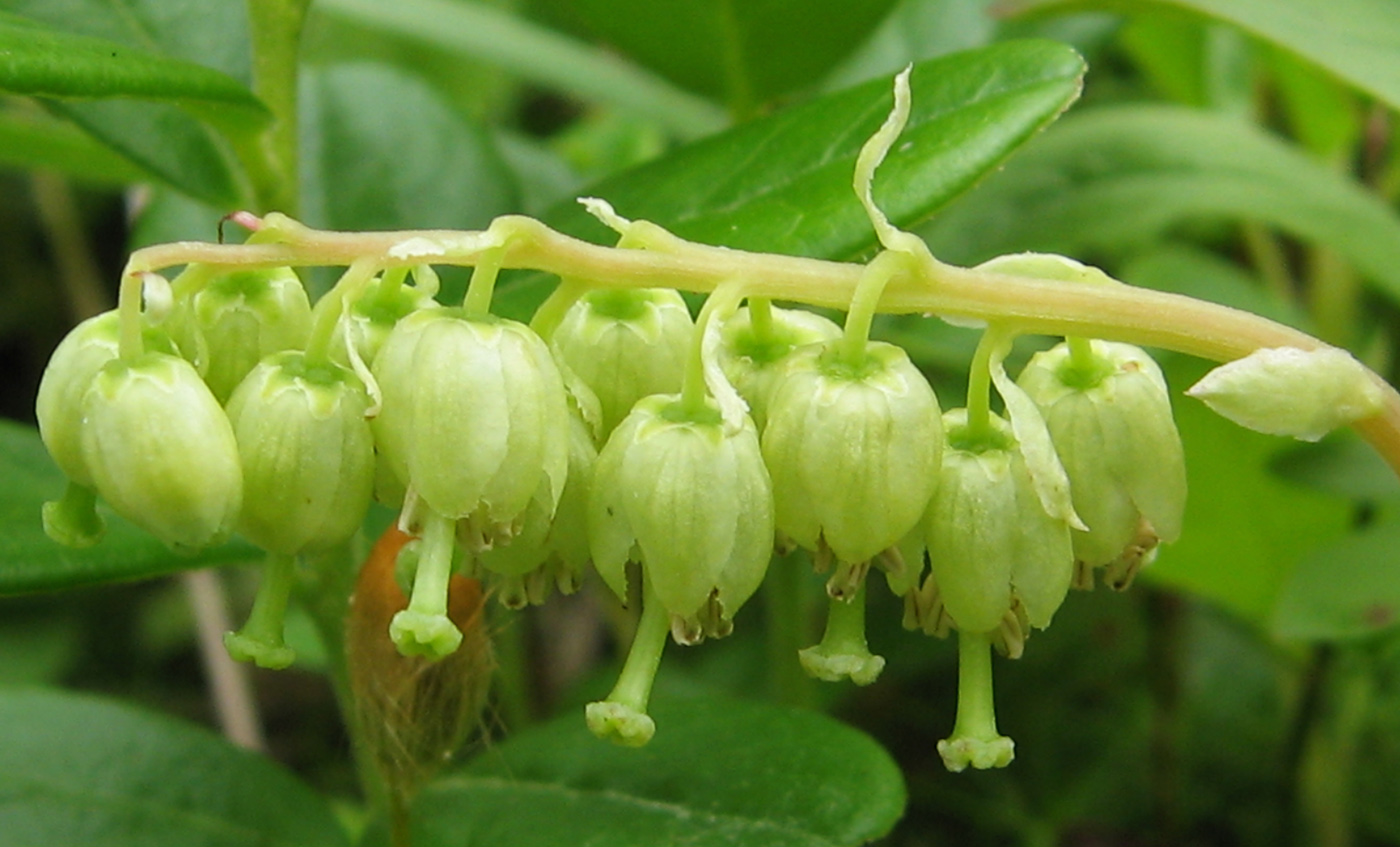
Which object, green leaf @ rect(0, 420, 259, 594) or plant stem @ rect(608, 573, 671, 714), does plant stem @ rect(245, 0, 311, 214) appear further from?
plant stem @ rect(608, 573, 671, 714)

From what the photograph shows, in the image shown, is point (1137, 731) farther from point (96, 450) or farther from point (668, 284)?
point (96, 450)

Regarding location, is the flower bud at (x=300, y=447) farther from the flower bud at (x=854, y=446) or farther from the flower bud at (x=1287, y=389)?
the flower bud at (x=1287, y=389)

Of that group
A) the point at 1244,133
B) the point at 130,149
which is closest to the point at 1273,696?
the point at 1244,133

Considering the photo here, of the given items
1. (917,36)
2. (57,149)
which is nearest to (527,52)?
(917,36)

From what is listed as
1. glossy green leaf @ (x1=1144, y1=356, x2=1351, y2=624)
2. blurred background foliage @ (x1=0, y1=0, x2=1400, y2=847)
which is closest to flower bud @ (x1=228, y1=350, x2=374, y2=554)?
blurred background foliage @ (x1=0, y1=0, x2=1400, y2=847)

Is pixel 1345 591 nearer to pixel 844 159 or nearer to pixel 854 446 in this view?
pixel 844 159

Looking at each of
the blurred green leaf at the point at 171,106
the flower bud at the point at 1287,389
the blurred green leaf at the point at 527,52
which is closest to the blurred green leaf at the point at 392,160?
the blurred green leaf at the point at 527,52

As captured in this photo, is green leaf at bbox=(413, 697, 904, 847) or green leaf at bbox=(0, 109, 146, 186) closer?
green leaf at bbox=(413, 697, 904, 847)

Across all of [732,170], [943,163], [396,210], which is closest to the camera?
[943,163]
